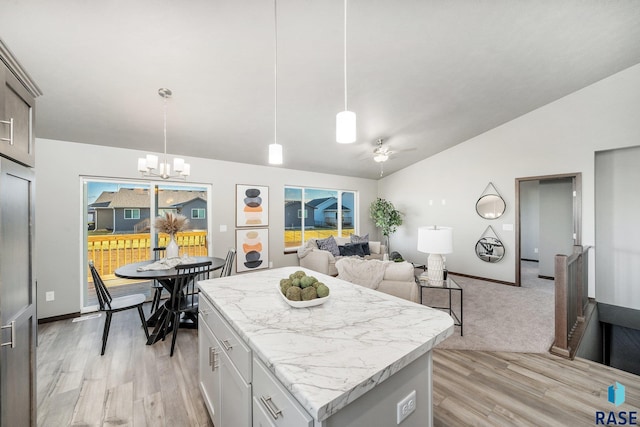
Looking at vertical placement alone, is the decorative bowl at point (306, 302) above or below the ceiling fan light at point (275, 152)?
below

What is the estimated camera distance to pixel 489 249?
17.1 ft

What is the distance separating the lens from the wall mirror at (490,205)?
5.08 meters

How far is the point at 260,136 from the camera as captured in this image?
13.3 feet

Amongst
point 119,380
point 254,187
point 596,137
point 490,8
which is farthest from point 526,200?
point 119,380

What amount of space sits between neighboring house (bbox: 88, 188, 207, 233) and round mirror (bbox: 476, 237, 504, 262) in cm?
574

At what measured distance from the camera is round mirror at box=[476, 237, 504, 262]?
509cm

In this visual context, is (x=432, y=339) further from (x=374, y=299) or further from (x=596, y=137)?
(x=596, y=137)

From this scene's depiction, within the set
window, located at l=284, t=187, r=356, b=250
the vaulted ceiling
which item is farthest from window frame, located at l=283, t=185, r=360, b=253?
the vaulted ceiling

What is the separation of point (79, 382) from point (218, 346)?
1.75m

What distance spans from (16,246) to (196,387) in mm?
1659

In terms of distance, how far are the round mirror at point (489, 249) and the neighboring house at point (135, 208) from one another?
5736 millimetres

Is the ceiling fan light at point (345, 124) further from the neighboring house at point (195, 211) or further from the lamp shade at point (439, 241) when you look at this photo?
the neighboring house at point (195, 211)

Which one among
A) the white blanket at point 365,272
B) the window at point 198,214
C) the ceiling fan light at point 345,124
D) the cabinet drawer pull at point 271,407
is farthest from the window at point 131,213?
the cabinet drawer pull at point 271,407

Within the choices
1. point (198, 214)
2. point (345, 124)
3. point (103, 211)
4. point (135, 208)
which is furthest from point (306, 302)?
point (103, 211)
